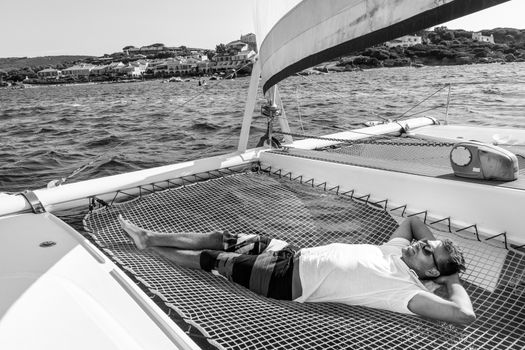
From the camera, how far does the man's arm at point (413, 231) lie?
8.81 feet

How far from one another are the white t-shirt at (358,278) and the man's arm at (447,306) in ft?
0.14

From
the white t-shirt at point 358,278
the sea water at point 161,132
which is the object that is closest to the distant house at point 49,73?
the sea water at point 161,132

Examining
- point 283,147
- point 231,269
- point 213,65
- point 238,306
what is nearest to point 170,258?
point 231,269

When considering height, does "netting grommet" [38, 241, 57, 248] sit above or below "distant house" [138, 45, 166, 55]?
below

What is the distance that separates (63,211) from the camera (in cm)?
351

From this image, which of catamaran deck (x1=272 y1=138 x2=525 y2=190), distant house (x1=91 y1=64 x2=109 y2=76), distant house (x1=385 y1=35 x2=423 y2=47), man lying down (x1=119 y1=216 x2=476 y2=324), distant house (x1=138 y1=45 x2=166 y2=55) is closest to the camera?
man lying down (x1=119 y1=216 x2=476 y2=324)

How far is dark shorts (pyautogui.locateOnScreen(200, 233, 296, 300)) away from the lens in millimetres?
2389

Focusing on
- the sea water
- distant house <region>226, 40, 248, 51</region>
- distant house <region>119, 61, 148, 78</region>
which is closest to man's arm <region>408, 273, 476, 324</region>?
the sea water

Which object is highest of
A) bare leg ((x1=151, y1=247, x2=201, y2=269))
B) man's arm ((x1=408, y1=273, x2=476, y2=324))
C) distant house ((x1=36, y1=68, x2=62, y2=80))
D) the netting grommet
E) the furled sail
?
distant house ((x1=36, y1=68, x2=62, y2=80))

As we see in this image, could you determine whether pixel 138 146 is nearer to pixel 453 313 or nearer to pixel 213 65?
pixel 453 313

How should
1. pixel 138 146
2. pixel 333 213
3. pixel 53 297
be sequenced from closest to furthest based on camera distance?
pixel 53 297 < pixel 333 213 < pixel 138 146

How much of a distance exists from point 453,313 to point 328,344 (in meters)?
0.57

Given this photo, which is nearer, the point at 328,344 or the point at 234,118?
the point at 328,344

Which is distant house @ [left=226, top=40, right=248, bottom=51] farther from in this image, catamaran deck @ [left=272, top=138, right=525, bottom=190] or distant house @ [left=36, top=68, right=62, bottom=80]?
distant house @ [left=36, top=68, right=62, bottom=80]
